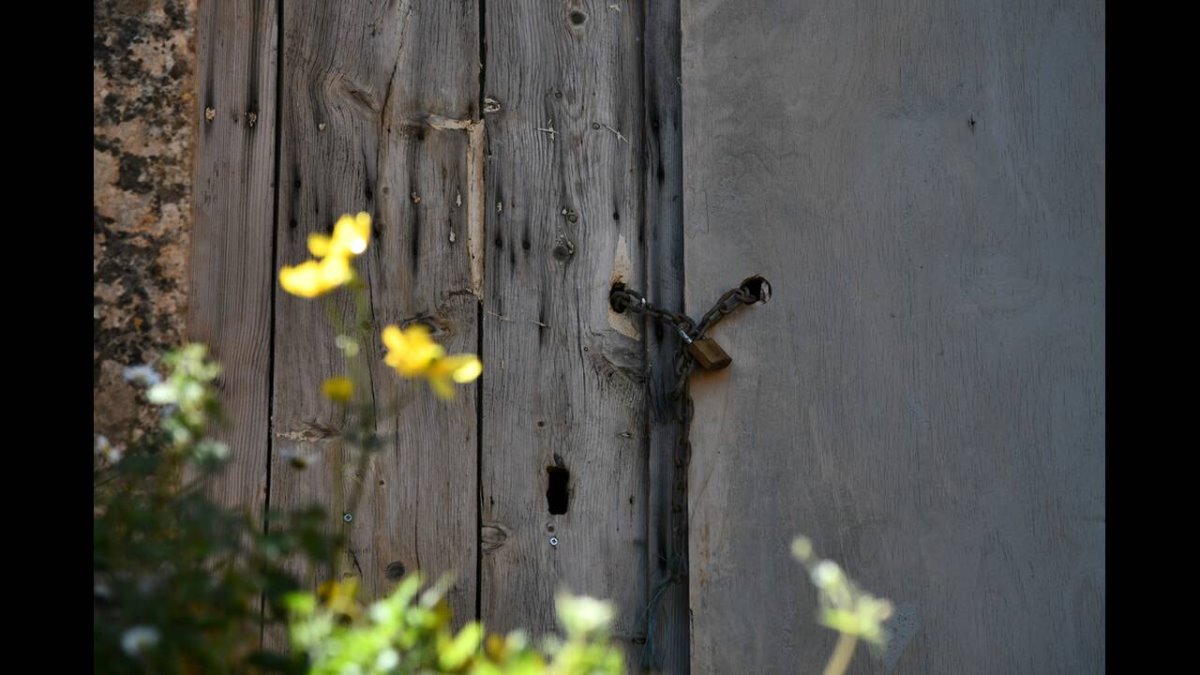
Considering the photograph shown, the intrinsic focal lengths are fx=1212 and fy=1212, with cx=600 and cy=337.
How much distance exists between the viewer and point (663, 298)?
2.33 m

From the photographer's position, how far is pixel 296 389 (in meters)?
2.26

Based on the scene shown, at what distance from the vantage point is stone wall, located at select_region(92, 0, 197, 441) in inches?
76.9

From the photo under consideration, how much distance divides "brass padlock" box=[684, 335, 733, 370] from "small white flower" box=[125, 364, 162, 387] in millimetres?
932

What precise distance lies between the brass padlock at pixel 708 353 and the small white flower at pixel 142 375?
0.93 meters

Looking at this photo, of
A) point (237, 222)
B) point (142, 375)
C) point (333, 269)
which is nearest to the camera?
point (333, 269)

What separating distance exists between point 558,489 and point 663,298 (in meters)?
0.42

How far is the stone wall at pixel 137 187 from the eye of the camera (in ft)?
6.40

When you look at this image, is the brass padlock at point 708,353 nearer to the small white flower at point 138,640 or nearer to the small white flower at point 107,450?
the small white flower at point 107,450

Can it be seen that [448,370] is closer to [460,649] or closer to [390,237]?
[460,649]

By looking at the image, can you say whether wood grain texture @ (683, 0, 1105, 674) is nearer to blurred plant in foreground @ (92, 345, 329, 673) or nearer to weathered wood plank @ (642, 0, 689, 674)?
weathered wood plank @ (642, 0, 689, 674)

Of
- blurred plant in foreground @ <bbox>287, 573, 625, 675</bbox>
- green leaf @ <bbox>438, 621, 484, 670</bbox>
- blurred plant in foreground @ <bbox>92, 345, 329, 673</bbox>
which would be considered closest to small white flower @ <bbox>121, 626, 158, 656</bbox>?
blurred plant in foreground @ <bbox>92, 345, 329, 673</bbox>

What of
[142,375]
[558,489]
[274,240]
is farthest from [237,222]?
[558,489]

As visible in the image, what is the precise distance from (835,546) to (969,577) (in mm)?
252
